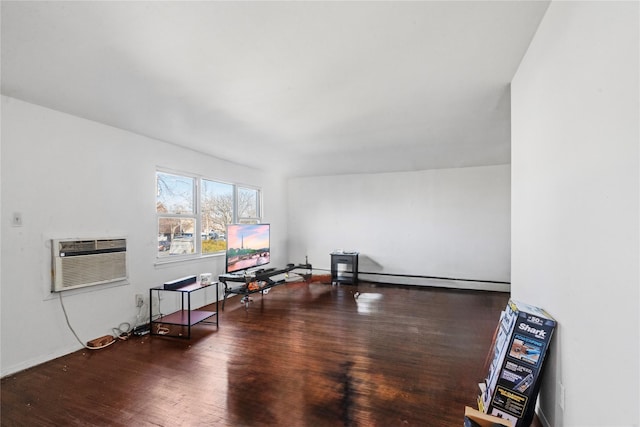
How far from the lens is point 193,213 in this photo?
4.48 meters

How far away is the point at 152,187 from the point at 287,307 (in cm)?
273

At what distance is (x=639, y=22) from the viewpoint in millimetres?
914

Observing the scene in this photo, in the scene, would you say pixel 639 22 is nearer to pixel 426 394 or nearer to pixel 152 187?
pixel 426 394

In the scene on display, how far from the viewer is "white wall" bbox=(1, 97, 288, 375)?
2566mm

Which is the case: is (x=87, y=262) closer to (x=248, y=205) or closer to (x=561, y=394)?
(x=248, y=205)

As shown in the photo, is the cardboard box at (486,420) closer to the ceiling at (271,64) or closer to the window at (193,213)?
the ceiling at (271,64)

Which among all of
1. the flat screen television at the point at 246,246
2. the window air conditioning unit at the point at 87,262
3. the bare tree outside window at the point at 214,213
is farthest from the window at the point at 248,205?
the window air conditioning unit at the point at 87,262

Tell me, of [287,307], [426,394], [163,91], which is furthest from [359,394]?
[163,91]

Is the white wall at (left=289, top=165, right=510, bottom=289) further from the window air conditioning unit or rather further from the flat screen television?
the window air conditioning unit

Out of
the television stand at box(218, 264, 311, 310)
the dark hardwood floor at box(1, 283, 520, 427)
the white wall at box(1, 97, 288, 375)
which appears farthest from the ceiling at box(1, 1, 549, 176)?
the dark hardwood floor at box(1, 283, 520, 427)

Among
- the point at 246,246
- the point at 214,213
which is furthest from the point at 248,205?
the point at 246,246

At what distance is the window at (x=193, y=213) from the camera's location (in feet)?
13.3

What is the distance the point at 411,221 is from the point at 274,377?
458 cm

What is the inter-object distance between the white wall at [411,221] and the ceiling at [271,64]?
235 cm
